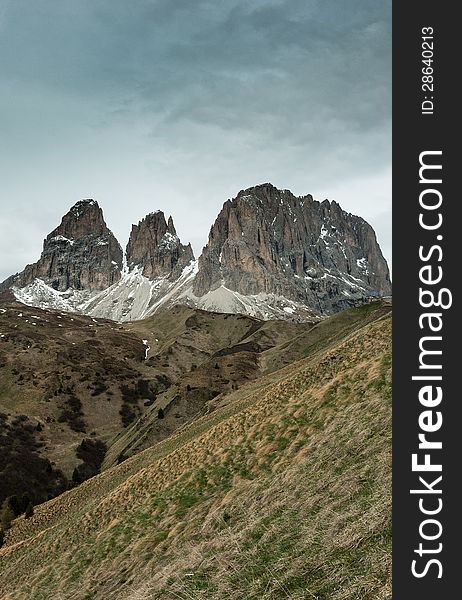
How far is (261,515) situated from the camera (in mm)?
15641

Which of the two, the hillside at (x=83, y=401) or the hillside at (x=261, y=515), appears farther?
the hillside at (x=83, y=401)

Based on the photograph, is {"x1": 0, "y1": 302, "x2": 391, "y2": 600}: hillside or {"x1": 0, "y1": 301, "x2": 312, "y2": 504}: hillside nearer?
{"x1": 0, "y1": 302, "x2": 391, "y2": 600}: hillside

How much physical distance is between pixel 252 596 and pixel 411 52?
11.3m

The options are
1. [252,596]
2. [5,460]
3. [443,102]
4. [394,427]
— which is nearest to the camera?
[394,427]

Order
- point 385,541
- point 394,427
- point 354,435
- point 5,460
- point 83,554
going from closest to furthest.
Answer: point 394,427 → point 385,541 → point 354,435 → point 83,554 → point 5,460

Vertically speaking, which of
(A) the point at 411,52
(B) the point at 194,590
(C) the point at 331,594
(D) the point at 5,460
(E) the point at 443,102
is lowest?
(D) the point at 5,460

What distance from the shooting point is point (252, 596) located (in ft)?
33.7

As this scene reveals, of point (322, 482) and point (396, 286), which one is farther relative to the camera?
point (322, 482)

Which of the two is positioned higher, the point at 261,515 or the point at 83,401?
the point at 83,401

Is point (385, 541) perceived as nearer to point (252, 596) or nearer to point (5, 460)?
point (252, 596)

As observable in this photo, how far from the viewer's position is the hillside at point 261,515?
10352mm

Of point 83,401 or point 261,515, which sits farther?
point 83,401

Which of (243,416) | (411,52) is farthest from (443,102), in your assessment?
(243,416)

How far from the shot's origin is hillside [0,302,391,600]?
10352 mm
